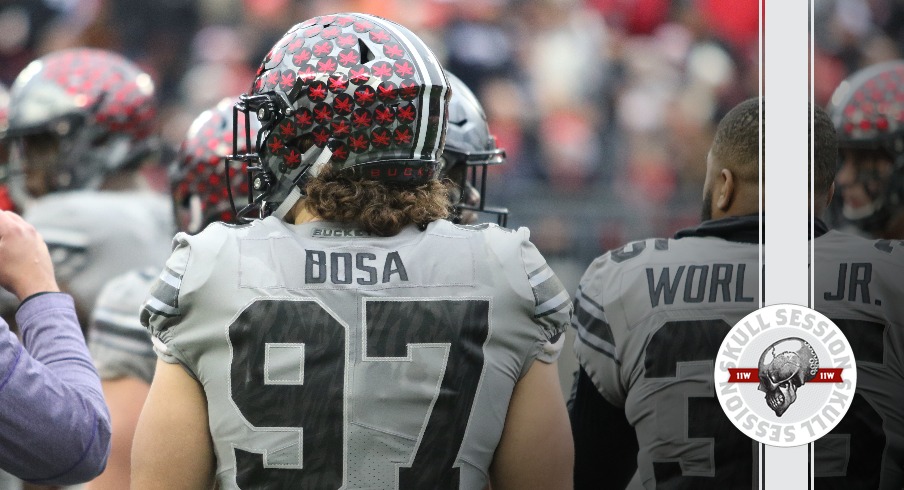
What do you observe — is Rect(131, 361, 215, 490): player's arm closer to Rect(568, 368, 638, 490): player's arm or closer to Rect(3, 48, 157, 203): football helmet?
Rect(568, 368, 638, 490): player's arm

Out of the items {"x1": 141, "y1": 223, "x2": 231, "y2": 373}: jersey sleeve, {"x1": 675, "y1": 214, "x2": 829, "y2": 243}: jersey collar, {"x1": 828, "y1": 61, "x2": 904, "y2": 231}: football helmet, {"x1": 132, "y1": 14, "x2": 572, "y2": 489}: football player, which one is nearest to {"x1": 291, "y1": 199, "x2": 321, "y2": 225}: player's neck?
{"x1": 132, "y1": 14, "x2": 572, "y2": 489}: football player

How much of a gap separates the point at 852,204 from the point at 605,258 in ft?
2.98

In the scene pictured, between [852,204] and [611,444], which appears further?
[852,204]

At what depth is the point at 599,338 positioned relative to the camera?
2.31 meters

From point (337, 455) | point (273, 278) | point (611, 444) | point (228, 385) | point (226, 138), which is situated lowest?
point (611, 444)

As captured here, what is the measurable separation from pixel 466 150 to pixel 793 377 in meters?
1.04

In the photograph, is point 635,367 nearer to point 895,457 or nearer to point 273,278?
point 895,457

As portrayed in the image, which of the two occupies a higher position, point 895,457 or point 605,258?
point 605,258

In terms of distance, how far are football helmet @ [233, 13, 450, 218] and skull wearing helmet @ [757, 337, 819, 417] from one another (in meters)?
0.68

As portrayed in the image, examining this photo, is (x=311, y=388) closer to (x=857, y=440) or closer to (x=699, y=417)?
(x=699, y=417)

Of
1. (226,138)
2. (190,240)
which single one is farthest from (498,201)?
(190,240)

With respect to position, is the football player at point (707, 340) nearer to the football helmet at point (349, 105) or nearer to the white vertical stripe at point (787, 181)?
the white vertical stripe at point (787, 181)

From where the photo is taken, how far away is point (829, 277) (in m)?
2.04

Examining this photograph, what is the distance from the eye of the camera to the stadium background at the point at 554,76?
23.2ft
